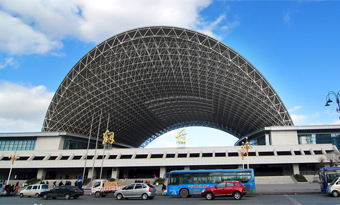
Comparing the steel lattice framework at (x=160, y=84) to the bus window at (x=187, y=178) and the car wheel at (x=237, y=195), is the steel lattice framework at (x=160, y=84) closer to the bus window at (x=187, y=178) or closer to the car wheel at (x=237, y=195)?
the bus window at (x=187, y=178)

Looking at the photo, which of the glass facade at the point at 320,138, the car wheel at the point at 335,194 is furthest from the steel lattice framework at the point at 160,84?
the car wheel at the point at 335,194

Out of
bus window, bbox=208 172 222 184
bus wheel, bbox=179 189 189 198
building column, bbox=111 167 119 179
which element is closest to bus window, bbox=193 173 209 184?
bus window, bbox=208 172 222 184

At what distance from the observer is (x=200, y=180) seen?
79.6 ft

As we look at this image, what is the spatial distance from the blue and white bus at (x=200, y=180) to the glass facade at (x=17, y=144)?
180 feet

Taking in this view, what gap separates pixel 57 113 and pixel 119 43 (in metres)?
26.2

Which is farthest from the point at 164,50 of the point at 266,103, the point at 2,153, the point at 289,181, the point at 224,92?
the point at 2,153

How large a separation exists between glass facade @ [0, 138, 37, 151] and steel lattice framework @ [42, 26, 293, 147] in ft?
24.3

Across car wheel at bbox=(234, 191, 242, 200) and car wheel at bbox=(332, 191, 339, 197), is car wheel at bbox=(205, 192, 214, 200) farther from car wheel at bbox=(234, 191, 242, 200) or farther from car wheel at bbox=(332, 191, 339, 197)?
car wheel at bbox=(332, 191, 339, 197)

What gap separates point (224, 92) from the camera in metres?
61.1

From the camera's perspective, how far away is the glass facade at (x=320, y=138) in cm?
5588

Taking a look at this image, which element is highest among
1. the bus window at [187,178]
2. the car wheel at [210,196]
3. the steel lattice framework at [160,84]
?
the steel lattice framework at [160,84]

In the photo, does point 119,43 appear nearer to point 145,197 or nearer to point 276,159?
point 145,197

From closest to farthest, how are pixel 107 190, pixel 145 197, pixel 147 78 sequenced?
pixel 145 197
pixel 107 190
pixel 147 78

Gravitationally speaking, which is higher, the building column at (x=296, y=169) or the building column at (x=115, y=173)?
the building column at (x=296, y=169)
